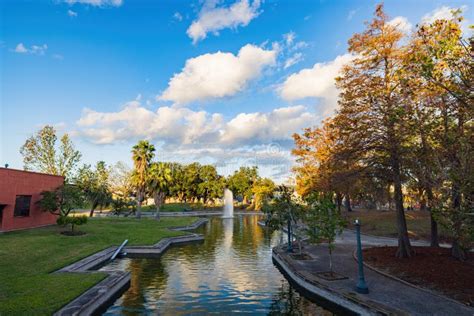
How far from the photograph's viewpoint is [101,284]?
14.4m

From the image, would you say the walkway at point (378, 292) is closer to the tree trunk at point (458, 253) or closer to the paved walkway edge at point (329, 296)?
the paved walkway edge at point (329, 296)

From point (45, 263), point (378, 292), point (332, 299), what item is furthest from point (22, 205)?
point (378, 292)

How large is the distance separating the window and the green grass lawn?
234 centimetres

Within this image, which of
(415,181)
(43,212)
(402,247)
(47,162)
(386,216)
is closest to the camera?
(415,181)

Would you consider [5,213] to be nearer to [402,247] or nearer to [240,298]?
[240,298]

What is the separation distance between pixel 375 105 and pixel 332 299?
12.0 metres

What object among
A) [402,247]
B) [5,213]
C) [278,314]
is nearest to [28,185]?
[5,213]

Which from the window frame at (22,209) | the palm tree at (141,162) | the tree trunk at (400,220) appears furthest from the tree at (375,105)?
the palm tree at (141,162)

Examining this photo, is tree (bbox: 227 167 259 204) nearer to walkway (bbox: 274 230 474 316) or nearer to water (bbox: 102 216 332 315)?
water (bbox: 102 216 332 315)

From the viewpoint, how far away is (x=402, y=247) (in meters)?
19.0

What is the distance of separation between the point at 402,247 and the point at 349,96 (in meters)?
10.5

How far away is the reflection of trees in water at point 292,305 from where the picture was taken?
12742 millimetres

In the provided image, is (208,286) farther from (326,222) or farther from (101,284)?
(326,222)

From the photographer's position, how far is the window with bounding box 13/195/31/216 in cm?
2923
